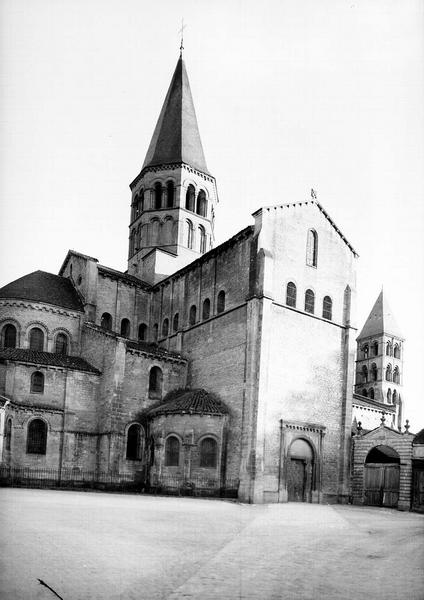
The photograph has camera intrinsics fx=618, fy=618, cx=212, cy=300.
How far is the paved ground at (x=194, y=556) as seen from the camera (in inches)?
436

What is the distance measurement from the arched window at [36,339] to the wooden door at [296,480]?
17869 millimetres

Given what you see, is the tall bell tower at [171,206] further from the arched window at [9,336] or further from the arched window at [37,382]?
the arched window at [37,382]

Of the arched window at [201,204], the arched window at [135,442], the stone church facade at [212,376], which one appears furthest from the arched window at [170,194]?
the arched window at [135,442]

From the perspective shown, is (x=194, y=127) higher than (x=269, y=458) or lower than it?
higher

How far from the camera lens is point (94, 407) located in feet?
127

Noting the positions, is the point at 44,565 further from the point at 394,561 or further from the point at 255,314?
the point at 255,314

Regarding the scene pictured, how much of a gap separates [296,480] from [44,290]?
21.0 m

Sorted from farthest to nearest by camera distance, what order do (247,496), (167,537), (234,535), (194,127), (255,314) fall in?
(194,127) < (255,314) < (247,496) < (234,535) < (167,537)

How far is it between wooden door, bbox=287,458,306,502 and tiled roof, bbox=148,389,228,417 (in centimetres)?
491

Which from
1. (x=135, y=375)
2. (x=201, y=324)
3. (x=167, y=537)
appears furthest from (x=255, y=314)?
(x=167, y=537)

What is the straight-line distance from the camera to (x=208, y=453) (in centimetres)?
3459

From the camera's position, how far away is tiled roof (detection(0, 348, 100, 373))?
3712 cm

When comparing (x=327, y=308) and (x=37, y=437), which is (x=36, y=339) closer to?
(x=37, y=437)

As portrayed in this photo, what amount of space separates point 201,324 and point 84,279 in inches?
388
